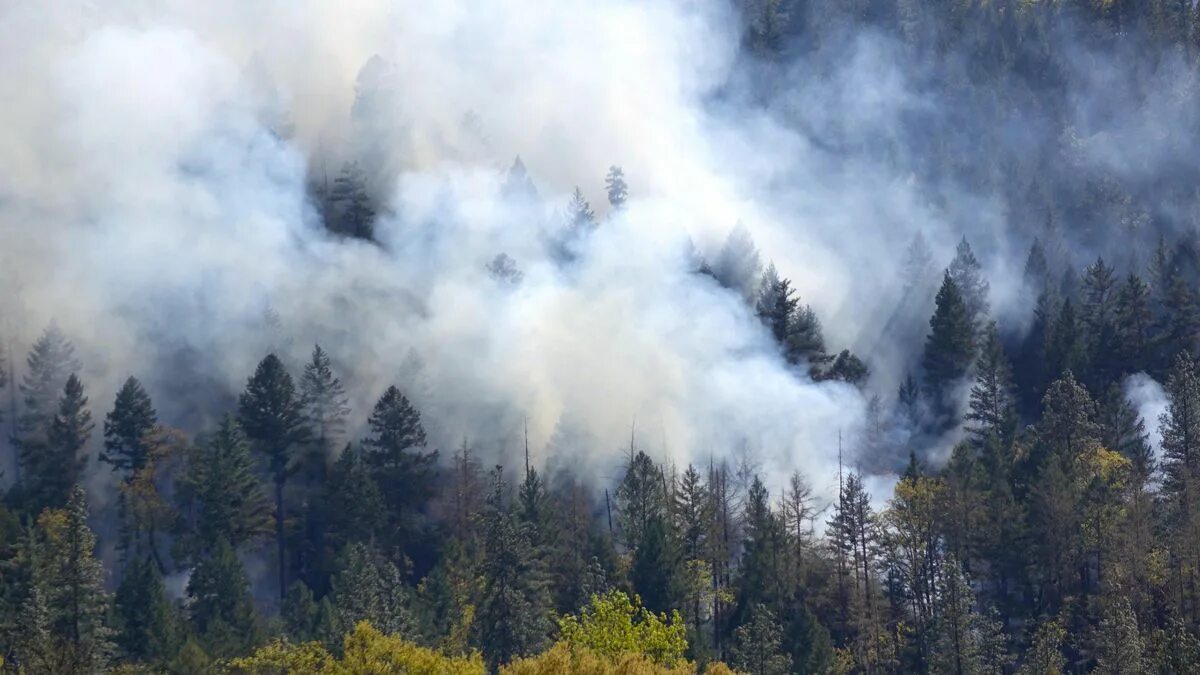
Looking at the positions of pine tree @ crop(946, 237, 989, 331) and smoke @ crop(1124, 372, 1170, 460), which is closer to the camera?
smoke @ crop(1124, 372, 1170, 460)

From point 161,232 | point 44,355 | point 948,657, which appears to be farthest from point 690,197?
point 948,657

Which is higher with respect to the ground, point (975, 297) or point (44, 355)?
point (975, 297)

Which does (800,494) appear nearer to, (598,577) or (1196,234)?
(598,577)

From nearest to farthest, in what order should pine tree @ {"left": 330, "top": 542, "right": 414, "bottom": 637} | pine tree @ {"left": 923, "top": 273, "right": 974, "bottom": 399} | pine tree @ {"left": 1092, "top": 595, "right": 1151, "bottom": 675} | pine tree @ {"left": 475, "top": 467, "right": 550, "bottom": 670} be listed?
pine tree @ {"left": 1092, "top": 595, "right": 1151, "bottom": 675}, pine tree @ {"left": 330, "top": 542, "right": 414, "bottom": 637}, pine tree @ {"left": 475, "top": 467, "right": 550, "bottom": 670}, pine tree @ {"left": 923, "top": 273, "right": 974, "bottom": 399}

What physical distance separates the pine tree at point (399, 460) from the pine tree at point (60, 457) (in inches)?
617

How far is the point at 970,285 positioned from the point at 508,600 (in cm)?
4878

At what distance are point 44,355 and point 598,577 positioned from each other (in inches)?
1562

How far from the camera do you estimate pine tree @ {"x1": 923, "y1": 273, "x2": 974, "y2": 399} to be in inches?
3927

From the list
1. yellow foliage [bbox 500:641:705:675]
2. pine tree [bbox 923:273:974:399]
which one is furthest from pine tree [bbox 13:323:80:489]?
yellow foliage [bbox 500:641:705:675]

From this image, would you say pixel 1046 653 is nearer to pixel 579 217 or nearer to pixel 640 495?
pixel 640 495

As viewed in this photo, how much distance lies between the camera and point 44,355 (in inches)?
3797

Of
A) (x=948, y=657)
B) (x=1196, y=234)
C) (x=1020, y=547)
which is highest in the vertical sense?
(x=1196, y=234)

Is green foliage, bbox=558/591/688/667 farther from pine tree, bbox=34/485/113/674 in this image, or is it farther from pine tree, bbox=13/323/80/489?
pine tree, bbox=13/323/80/489

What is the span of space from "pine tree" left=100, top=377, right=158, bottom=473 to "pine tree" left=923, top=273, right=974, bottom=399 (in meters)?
46.3
